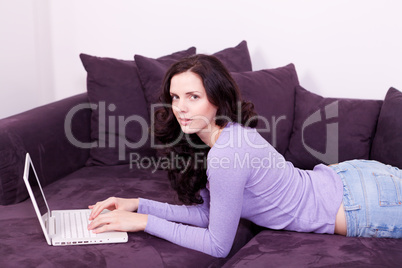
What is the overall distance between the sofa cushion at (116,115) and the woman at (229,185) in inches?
24.7

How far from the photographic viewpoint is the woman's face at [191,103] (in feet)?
5.40

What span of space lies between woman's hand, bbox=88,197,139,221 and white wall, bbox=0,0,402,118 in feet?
4.02

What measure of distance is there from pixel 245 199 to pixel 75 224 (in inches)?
22.6

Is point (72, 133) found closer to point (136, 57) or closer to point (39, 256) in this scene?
point (136, 57)

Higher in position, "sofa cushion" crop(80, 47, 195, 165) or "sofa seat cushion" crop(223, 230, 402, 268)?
"sofa cushion" crop(80, 47, 195, 165)

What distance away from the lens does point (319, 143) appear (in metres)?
2.36

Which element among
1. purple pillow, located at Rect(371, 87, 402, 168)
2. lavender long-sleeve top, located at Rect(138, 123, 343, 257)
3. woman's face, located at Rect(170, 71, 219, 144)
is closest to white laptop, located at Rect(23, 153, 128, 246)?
lavender long-sleeve top, located at Rect(138, 123, 343, 257)

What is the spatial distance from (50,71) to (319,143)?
1.71 meters

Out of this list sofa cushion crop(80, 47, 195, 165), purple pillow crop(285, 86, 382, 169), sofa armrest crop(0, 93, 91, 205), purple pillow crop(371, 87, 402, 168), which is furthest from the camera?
sofa cushion crop(80, 47, 195, 165)

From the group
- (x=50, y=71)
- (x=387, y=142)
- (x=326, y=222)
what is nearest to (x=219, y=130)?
(x=326, y=222)

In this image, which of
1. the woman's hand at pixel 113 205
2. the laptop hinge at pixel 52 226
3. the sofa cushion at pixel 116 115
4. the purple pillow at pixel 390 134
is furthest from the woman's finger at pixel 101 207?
the purple pillow at pixel 390 134

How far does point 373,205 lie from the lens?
175 cm

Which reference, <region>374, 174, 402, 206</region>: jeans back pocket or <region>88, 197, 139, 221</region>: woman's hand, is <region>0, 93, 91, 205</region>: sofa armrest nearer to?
<region>88, 197, 139, 221</region>: woman's hand

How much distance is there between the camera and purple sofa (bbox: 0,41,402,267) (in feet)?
5.59
